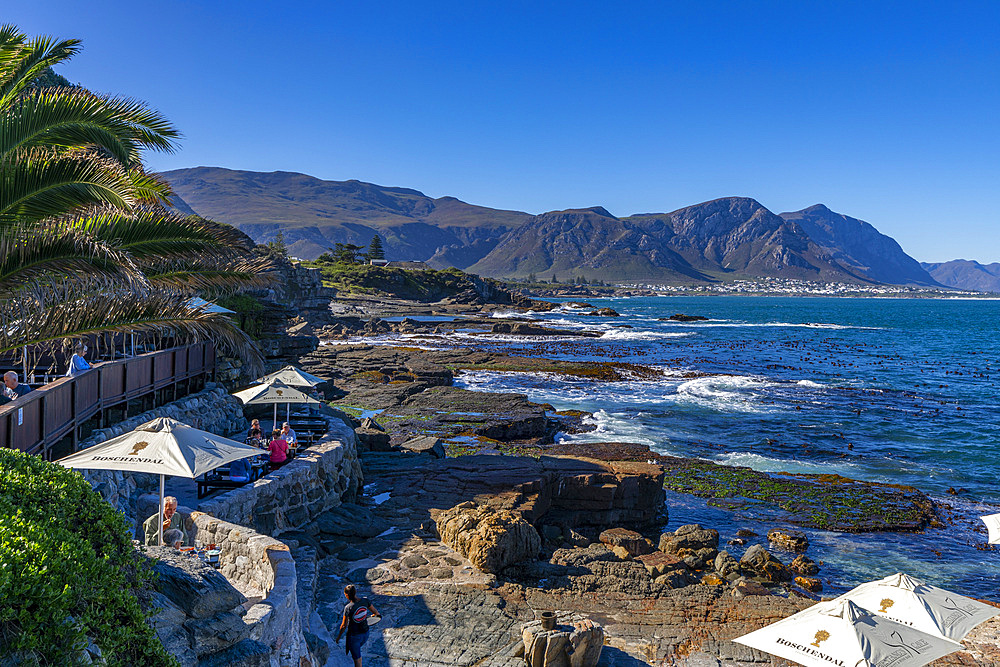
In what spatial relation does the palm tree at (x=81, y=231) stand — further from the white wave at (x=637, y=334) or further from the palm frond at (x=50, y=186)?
the white wave at (x=637, y=334)

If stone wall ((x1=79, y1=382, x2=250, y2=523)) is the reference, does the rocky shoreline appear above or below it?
below

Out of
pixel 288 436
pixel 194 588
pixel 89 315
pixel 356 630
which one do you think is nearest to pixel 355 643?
pixel 356 630

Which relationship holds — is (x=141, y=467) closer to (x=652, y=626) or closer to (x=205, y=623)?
(x=205, y=623)

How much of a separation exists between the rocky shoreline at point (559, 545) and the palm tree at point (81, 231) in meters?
5.90

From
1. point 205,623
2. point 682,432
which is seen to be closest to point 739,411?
point 682,432

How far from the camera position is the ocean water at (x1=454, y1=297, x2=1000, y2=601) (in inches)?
729

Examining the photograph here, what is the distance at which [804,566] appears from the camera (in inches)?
653

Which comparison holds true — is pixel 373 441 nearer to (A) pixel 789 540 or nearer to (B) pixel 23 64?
(A) pixel 789 540

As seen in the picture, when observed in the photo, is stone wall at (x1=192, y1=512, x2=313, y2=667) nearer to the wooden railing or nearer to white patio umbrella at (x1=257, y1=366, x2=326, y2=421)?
the wooden railing

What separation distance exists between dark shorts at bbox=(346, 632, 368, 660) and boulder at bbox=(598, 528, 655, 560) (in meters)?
7.79

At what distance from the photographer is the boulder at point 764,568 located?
15.9 metres

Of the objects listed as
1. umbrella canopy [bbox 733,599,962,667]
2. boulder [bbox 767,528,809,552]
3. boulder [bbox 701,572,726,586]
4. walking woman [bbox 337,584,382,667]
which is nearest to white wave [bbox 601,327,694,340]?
boulder [bbox 767,528,809,552]

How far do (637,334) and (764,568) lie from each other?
7571cm

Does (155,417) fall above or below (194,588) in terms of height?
below
